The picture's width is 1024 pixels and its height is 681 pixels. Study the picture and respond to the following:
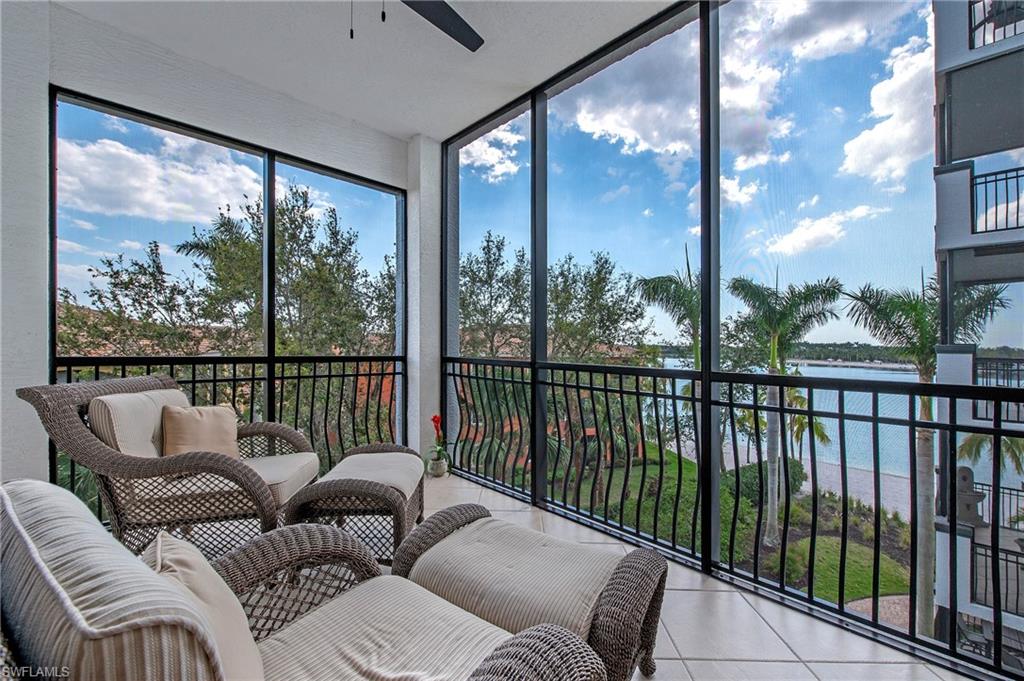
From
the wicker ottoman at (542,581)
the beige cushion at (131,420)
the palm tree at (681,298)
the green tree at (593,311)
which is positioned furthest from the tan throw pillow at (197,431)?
the palm tree at (681,298)

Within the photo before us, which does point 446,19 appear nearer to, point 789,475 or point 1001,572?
point 789,475

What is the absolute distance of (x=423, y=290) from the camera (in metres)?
4.14

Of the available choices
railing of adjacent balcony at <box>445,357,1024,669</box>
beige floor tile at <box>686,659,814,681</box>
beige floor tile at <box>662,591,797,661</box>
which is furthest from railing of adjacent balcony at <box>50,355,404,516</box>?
beige floor tile at <box>686,659,814,681</box>

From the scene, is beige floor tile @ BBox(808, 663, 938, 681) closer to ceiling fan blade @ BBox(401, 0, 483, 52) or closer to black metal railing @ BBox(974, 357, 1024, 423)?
black metal railing @ BBox(974, 357, 1024, 423)

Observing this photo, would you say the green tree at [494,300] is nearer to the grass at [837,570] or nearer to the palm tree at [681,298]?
the palm tree at [681,298]

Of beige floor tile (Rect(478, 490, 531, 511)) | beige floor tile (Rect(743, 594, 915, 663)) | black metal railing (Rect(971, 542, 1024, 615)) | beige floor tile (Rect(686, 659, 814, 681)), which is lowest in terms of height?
beige floor tile (Rect(478, 490, 531, 511))

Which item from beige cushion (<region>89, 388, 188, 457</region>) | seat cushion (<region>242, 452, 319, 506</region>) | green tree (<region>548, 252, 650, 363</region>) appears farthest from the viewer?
green tree (<region>548, 252, 650, 363</region>)

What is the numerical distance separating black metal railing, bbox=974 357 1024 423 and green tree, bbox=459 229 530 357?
2461 millimetres

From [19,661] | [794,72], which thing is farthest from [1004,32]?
[19,661]

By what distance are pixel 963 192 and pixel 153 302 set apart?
13.9 ft

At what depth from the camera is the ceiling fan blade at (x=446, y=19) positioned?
213 centimetres

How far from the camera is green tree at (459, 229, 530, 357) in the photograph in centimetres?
365

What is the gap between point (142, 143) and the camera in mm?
3000

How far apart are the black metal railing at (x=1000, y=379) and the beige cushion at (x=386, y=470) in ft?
7.39
